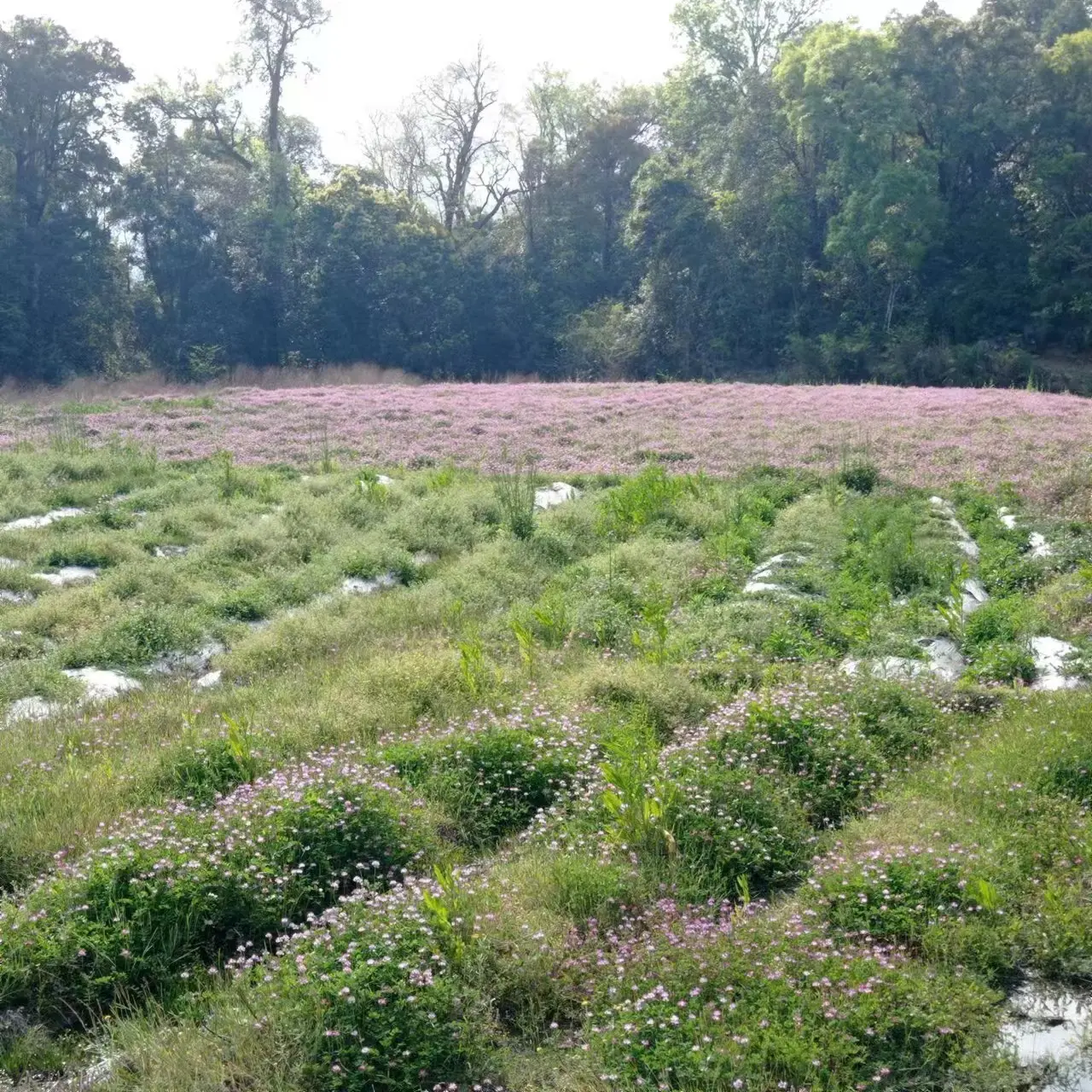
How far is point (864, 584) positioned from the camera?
9.49 metres

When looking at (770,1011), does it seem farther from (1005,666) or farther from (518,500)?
(518,500)

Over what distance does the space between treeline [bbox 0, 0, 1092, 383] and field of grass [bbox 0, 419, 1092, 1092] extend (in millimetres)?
26805

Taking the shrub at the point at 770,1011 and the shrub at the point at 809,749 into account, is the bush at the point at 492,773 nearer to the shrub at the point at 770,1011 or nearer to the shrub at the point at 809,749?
the shrub at the point at 809,749

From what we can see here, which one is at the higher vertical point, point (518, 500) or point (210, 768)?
point (518, 500)

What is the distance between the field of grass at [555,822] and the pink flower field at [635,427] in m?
4.92

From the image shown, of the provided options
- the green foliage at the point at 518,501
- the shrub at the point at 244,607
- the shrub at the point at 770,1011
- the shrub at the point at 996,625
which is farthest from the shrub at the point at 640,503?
the shrub at the point at 770,1011

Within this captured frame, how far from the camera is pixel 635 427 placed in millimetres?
19422

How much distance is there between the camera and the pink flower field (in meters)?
15.4

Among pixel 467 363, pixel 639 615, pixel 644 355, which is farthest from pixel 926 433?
pixel 467 363

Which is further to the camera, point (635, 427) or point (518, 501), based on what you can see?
point (635, 427)

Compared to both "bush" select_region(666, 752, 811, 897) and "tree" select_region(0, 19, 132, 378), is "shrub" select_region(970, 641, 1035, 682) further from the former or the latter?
"tree" select_region(0, 19, 132, 378)

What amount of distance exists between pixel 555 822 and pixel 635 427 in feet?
47.0

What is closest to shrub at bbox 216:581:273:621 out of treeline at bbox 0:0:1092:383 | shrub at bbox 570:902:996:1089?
shrub at bbox 570:902:996:1089

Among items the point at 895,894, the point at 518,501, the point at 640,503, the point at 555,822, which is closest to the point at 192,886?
the point at 555,822
